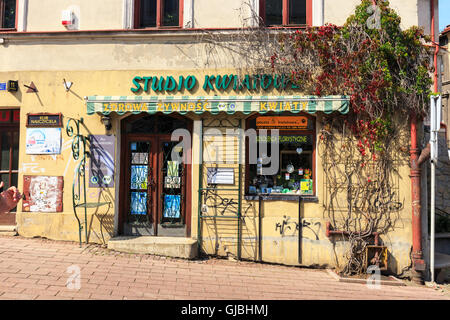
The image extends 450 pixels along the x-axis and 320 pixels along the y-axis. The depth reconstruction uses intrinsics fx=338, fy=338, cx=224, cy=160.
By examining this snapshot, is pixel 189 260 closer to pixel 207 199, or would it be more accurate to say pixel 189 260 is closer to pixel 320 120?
pixel 207 199

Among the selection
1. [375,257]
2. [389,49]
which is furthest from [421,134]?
[375,257]

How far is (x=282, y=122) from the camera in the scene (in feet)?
23.9

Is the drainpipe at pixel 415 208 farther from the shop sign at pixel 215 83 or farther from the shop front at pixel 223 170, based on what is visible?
the shop sign at pixel 215 83

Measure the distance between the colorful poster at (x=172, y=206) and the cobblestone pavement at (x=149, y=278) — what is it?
1062mm

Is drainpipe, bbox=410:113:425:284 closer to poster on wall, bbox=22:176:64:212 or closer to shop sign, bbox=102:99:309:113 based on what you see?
shop sign, bbox=102:99:309:113

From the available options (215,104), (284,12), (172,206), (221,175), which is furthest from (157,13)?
(172,206)

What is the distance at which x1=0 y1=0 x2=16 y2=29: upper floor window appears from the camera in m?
7.83

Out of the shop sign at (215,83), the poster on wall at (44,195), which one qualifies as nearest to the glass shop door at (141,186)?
the shop sign at (215,83)

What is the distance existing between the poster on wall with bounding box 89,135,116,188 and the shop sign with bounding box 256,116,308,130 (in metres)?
3.19

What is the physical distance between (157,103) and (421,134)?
214 inches

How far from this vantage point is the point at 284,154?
24.0 feet

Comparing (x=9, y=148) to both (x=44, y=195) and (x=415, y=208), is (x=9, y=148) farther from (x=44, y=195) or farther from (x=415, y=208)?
(x=415, y=208)

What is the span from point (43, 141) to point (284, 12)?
19.7ft

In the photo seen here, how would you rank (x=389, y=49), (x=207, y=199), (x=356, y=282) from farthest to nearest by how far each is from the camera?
1. (x=207, y=199)
2. (x=389, y=49)
3. (x=356, y=282)
